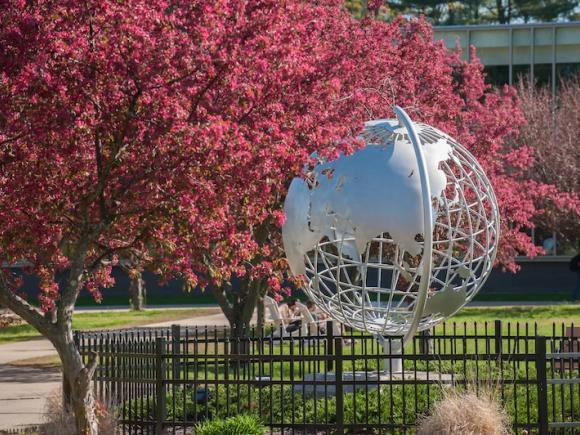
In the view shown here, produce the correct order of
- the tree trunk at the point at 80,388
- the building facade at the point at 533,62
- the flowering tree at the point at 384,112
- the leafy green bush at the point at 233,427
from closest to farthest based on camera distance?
the leafy green bush at the point at 233,427 < the tree trunk at the point at 80,388 < the flowering tree at the point at 384,112 < the building facade at the point at 533,62

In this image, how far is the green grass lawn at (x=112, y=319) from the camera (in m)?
26.7

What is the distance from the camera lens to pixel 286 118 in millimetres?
10836

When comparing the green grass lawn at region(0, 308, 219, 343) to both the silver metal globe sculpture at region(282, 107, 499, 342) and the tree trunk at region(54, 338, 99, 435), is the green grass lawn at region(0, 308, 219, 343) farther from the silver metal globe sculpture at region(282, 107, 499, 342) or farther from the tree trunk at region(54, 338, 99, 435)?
the tree trunk at region(54, 338, 99, 435)

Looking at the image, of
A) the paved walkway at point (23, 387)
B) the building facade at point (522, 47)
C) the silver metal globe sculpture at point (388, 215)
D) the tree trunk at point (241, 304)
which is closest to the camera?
the silver metal globe sculpture at point (388, 215)

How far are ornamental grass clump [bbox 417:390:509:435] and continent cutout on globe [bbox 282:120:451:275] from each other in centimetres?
191

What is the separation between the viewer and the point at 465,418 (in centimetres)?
952

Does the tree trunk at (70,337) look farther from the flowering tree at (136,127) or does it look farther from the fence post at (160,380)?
the fence post at (160,380)

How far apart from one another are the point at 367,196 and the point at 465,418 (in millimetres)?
2649

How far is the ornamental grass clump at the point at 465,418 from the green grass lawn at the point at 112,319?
16.9 m

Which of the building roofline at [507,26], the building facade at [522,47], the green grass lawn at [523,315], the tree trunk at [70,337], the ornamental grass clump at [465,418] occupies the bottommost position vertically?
the green grass lawn at [523,315]

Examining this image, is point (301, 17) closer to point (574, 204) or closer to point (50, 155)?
point (50, 155)

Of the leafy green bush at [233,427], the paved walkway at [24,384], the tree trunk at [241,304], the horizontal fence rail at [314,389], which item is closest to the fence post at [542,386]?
the horizontal fence rail at [314,389]

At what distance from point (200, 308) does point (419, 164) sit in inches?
938

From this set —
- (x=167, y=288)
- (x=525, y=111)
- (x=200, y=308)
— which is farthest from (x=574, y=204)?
A: (x=167, y=288)
